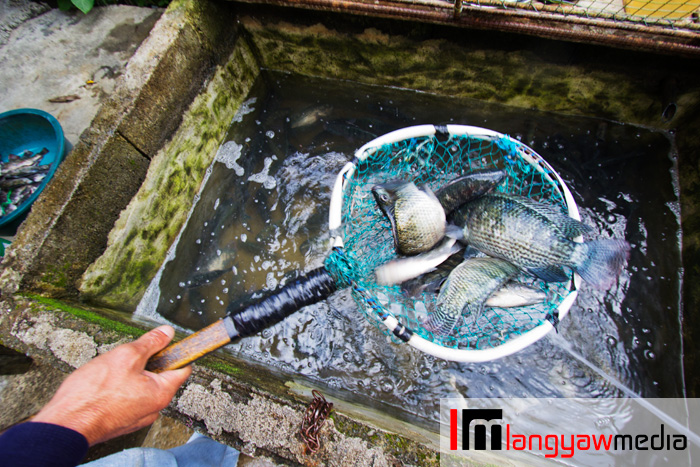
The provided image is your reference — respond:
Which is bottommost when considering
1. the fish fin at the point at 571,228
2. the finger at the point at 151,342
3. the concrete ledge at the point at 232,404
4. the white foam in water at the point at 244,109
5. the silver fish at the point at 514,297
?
the concrete ledge at the point at 232,404

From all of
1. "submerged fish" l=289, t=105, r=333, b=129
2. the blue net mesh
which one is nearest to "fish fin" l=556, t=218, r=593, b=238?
the blue net mesh

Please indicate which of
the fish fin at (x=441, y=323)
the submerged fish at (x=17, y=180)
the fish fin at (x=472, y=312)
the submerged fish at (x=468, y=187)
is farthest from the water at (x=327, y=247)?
the submerged fish at (x=17, y=180)

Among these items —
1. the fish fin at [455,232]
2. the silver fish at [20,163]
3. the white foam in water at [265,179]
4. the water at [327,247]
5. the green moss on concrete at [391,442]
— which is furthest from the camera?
the white foam in water at [265,179]

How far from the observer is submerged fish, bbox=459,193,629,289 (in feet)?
6.67

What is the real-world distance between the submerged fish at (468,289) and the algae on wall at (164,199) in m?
2.56

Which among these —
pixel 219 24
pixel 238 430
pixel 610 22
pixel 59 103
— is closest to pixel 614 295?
pixel 610 22

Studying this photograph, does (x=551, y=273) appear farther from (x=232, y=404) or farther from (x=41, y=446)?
(x=41, y=446)

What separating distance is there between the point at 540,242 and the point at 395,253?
100 cm

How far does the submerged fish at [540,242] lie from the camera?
203 centimetres

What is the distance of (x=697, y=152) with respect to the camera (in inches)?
117

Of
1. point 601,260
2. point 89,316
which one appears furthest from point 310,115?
point 601,260

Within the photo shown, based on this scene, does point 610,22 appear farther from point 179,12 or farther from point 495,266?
point 179,12

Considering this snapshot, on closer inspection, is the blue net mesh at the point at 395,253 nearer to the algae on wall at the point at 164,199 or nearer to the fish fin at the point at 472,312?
the fish fin at the point at 472,312

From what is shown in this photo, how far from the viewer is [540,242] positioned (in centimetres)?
213
